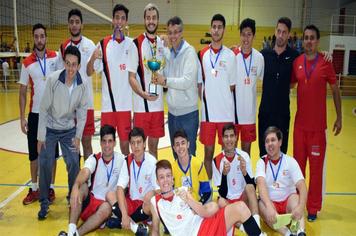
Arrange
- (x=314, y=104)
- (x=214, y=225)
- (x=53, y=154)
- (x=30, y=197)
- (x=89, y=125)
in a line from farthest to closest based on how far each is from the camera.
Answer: (x=89, y=125)
(x=30, y=197)
(x=314, y=104)
(x=53, y=154)
(x=214, y=225)

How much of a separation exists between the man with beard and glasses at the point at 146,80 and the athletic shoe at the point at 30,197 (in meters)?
1.68

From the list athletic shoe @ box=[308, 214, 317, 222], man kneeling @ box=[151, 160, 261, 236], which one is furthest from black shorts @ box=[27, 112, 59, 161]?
athletic shoe @ box=[308, 214, 317, 222]

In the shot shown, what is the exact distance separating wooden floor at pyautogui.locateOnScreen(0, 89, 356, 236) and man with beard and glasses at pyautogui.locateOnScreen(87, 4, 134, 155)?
144 centimetres

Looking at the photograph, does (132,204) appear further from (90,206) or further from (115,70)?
(115,70)

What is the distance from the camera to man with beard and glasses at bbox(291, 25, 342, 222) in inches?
180

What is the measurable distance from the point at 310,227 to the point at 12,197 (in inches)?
155

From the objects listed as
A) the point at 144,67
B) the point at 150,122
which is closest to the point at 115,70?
the point at 144,67

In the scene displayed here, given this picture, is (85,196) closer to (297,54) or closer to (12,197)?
(12,197)

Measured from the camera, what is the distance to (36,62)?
15.9 ft

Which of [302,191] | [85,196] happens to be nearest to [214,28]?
[302,191]

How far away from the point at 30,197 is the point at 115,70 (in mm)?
2065

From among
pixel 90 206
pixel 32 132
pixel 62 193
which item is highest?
pixel 32 132

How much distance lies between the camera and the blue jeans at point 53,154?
14.7 ft

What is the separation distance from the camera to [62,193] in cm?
530
